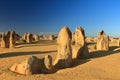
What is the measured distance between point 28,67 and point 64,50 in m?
4.39

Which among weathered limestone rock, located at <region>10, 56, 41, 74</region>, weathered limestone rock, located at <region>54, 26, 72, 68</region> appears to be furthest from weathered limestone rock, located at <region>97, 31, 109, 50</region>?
weathered limestone rock, located at <region>10, 56, 41, 74</region>

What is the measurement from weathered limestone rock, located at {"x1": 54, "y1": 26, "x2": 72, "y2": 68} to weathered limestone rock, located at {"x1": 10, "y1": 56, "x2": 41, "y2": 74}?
2498 mm

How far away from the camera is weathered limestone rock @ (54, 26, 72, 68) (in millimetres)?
17784

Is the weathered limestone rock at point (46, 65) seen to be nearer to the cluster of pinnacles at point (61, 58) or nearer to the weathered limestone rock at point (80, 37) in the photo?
the cluster of pinnacles at point (61, 58)

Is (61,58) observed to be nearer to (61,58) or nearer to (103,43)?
(61,58)

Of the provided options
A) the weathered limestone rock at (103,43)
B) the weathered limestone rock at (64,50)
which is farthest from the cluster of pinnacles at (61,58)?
the weathered limestone rock at (103,43)

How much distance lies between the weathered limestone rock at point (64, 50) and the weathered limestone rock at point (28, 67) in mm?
2498

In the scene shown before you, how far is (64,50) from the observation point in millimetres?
18328

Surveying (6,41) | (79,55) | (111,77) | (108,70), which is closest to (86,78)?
(111,77)

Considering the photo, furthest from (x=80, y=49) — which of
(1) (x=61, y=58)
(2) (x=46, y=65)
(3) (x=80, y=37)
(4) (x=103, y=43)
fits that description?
(4) (x=103, y=43)

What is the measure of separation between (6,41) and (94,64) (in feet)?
76.4

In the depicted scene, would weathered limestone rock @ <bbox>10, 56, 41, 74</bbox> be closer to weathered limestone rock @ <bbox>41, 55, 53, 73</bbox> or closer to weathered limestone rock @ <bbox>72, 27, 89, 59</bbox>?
weathered limestone rock @ <bbox>41, 55, 53, 73</bbox>

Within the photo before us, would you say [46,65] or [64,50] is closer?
[46,65]

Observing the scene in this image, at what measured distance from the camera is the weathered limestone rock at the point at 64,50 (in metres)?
17.8
